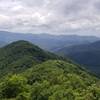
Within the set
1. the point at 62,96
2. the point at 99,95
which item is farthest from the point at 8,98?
the point at 99,95

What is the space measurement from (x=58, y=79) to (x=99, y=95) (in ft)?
266

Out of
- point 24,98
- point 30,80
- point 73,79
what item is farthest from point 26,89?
point 30,80

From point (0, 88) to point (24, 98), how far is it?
21.2 m

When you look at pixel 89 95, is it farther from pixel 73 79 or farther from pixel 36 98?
pixel 73 79

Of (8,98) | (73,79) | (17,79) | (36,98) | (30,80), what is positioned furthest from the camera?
(30,80)

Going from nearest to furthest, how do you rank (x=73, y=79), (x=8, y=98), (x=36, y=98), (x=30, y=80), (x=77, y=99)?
(x=77, y=99) → (x=36, y=98) → (x=8, y=98) → (x=73, y=79) → (x=30, y=80)

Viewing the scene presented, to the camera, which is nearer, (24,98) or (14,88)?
(24,98)

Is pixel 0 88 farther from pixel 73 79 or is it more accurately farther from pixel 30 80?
pixel 30 80

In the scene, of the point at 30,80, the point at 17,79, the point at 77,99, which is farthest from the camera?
the point at 30,80

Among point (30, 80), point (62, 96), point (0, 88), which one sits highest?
point (62, 96)

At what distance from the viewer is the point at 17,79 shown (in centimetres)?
13175

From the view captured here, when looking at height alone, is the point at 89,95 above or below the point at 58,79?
above

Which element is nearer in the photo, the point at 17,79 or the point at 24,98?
the point at 24,98

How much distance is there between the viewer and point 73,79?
159 metres
